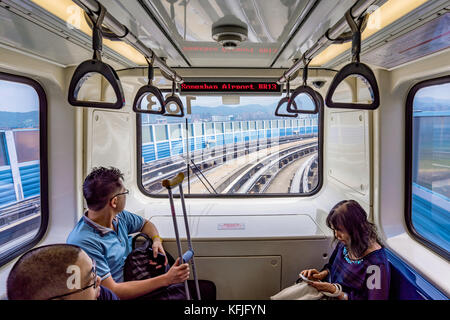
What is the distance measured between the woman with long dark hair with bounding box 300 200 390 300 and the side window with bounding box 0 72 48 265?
2.19m

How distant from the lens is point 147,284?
66.2 inches

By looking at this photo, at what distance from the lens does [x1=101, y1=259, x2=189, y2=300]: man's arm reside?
157 cm

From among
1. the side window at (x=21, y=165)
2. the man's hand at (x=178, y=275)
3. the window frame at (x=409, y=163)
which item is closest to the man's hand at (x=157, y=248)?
the man's hand at (x=178, y=275)

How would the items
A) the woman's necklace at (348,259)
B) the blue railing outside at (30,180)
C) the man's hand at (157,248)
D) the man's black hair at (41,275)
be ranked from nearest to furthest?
the man's black hair at (41,275)
the woman's necklace at (348,259)
the man's hand at (157,248)
the blue railing outside at (30,180)

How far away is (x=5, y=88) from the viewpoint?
1.86 m

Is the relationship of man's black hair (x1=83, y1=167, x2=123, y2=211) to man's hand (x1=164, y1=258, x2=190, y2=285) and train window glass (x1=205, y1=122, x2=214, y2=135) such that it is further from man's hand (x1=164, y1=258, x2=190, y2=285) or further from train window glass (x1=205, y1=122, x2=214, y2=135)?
train window glass (x1=205, y1=122, x2=214, y2=135)

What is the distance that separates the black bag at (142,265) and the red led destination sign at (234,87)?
4.87ft

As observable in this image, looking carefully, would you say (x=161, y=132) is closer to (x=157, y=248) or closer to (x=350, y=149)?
(x=157, y=248)

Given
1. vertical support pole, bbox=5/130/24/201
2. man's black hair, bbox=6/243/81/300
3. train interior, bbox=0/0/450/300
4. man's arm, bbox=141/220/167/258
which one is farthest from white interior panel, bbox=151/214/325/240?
man's black hair, bbox=6/243/81/300

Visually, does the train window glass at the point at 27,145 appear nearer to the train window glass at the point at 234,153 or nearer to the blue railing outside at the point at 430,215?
the train window glass at the point at 234,153

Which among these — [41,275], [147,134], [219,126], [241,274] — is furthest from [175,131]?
[41,275]

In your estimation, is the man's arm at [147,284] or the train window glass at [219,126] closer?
the man's arm at [147,284]

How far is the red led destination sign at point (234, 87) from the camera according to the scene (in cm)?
258

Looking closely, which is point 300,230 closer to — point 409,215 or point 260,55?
point 409,215
